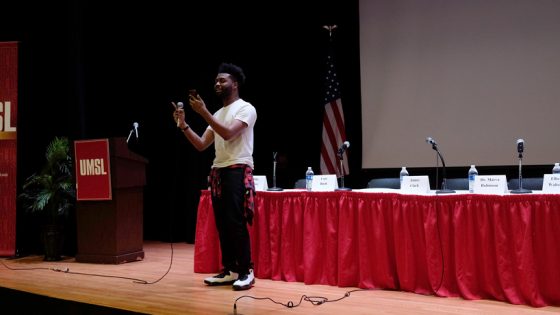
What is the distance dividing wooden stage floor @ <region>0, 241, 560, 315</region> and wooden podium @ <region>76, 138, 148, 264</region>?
0.44 metres

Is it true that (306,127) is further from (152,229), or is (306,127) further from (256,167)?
(152,229)

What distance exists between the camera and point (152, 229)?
25.4ft

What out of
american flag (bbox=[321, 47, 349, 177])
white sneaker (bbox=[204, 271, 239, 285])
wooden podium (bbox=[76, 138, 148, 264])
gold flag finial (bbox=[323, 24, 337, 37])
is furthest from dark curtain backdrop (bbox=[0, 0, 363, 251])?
white sneaker (bbox=[204, 271, 239, 285])

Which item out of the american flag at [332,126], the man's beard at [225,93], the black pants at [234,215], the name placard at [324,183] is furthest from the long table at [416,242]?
the american flag at [332,126]

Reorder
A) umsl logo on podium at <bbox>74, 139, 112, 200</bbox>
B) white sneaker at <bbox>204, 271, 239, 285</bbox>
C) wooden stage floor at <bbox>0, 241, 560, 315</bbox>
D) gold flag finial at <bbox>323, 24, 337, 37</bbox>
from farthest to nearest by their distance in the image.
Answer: gold flag finial at <bbox>323, 24, 337, 37</bbox> < umsl logo on podium at <bbox>74, 139, 112, 200</bbox> < white sneaker at <bbox>204, 271, 239, 285</bbox> < wooden stage floor at <bbox>0, 241, 560, 315</bbox>

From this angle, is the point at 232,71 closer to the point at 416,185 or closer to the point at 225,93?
the point at 225,93

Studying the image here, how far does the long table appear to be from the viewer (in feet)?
10.6

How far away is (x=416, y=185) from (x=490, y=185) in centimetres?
49

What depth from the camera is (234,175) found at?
3.77m

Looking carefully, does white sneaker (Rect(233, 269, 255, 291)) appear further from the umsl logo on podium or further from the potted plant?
the potted plant

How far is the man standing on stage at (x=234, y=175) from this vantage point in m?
3.75

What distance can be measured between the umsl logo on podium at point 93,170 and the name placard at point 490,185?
3.36m

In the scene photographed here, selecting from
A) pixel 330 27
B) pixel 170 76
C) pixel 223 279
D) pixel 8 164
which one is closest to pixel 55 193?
pixel 8 164

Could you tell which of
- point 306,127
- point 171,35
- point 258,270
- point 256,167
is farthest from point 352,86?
point 258,270
